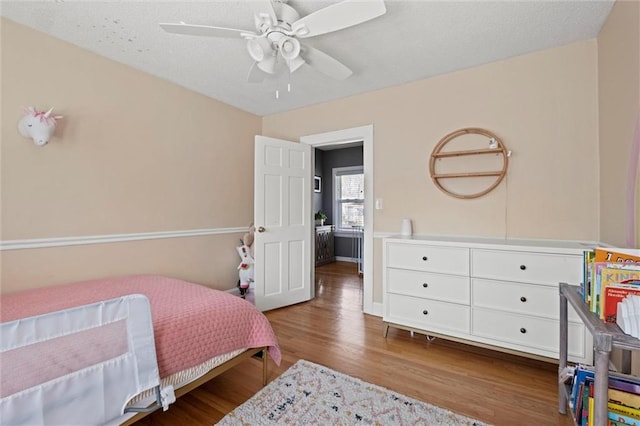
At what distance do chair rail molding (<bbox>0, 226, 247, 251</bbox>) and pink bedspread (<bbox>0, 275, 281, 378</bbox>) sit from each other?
340mm

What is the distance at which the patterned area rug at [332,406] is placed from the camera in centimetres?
154

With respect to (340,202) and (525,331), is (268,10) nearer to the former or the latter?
(525,331)

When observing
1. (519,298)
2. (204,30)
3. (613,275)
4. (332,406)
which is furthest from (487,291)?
(204,30)

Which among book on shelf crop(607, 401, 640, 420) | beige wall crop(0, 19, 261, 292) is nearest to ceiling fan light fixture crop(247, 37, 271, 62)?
beige wall crop(0, 19, 261, 292)

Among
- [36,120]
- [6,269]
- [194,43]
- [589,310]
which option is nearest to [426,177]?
[589,310]

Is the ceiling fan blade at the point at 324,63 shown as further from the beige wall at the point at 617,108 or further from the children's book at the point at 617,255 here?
the children's book at the point at 617,255

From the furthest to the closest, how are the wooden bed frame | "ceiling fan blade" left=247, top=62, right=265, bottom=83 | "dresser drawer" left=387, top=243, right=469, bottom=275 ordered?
"dresser drawer" left=387, top=243, right=469, bottom=275, "ceiling fan blade" left=247, top=62, right=265, bottom=83, the wooden bed frame

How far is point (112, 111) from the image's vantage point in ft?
8.17

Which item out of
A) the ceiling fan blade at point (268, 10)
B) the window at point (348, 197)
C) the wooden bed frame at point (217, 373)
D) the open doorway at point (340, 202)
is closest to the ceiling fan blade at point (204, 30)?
the ceiling fan blade at point (268, 10)

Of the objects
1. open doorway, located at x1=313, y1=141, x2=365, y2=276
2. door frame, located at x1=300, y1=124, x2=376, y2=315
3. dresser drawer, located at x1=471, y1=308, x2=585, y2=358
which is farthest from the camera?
open doorway, located at x1=313, y1=141, x2=365, y2=276

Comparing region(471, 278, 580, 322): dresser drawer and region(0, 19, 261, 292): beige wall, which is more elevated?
region(0, 19, 261, 292): beige wall

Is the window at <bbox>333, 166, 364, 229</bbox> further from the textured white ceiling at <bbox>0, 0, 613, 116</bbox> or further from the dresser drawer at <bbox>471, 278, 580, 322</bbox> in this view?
the dresser drawer at <bbox>471, 278, 580, 322</bbox>

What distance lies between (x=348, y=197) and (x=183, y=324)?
5.14 m

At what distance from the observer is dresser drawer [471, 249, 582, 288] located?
188cm
